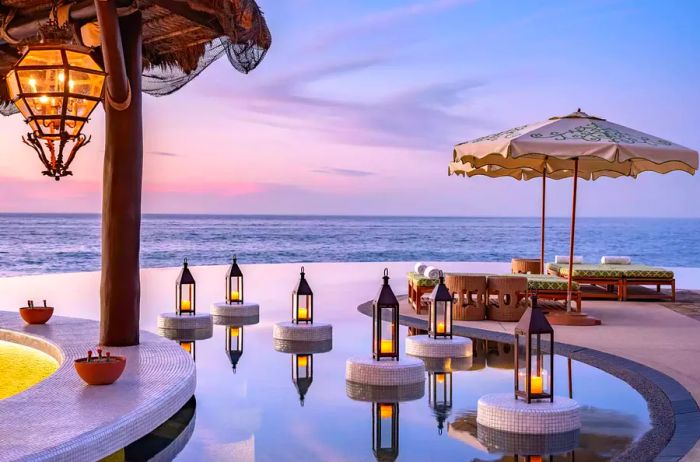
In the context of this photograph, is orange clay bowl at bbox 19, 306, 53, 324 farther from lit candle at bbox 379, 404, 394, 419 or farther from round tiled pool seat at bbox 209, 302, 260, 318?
lit candle at bbox 379, 404, 394, 419

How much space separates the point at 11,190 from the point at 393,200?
52.6 feet

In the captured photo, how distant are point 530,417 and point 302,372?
2281 millimetres

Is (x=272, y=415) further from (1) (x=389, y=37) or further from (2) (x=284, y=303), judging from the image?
(1) (x=389, y=37)

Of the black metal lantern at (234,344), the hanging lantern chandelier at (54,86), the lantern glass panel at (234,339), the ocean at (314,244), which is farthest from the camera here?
the ocean at (314,244)

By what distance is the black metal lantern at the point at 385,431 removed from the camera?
4656mm

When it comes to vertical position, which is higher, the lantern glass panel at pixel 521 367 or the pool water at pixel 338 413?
the lantern glass panel at pixel 521 367

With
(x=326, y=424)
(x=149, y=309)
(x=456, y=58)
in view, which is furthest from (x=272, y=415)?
(x=456, y=58)

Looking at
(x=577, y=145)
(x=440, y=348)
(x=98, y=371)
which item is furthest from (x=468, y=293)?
(x=98, y=371)

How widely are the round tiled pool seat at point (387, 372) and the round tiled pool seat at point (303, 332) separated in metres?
1.93

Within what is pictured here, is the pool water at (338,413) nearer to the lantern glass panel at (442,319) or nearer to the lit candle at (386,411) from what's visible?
the lit candle at (386,411)

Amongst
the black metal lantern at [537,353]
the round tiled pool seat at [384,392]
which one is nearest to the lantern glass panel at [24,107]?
the round tiled pool seat at [384,392]

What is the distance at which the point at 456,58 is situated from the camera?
88.3 feet

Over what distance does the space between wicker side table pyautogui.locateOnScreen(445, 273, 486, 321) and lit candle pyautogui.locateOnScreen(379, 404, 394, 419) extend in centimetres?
421

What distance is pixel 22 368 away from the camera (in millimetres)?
7242
